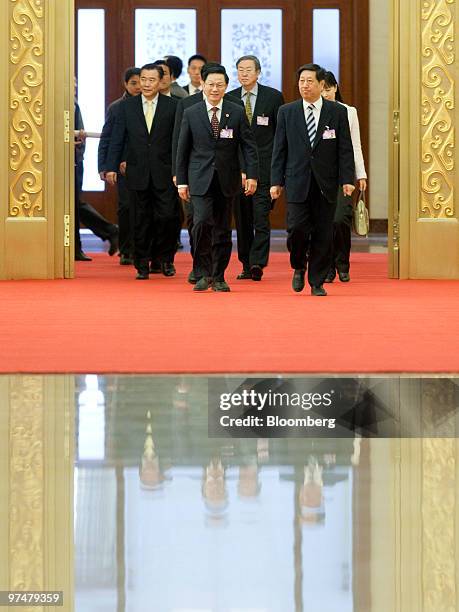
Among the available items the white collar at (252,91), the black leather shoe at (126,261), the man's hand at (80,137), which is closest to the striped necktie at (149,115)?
the white collar at (252,91)

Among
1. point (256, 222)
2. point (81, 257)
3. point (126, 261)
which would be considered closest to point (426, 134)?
point (256, 222)

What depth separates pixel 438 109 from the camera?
36.2ft

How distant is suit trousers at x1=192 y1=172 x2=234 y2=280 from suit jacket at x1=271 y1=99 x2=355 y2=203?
23.7 inches

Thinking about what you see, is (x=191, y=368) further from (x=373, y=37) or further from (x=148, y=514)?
(x=373, y=37)

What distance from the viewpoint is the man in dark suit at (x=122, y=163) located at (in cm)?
1156

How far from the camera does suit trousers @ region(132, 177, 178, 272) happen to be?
1103 cm

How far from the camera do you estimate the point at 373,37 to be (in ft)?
60.5

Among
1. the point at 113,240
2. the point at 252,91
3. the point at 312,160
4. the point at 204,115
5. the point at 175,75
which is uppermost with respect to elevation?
the point at 175,75

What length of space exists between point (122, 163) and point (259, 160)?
1.14m

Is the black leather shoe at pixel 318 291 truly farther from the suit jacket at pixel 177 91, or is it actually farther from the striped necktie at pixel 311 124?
the suit jacket at pixel 177 91

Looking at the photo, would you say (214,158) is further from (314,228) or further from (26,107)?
(26,107)

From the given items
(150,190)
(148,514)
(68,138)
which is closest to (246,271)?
(150,190)

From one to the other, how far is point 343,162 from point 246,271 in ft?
7.01

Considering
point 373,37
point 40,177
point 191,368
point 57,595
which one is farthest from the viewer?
point 373,37
